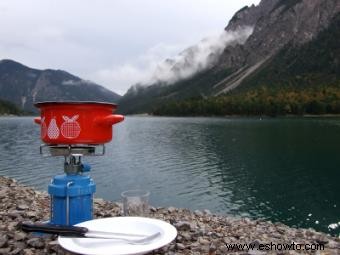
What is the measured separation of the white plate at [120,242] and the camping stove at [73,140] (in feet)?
6.14

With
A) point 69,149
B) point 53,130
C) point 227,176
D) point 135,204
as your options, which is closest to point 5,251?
point 69,149

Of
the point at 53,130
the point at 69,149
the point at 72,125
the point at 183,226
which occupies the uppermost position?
the point at 72,125

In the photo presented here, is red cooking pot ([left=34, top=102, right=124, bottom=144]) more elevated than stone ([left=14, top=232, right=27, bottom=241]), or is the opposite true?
red cooking pot ([left=34, top=102, right=124, bottom=144])

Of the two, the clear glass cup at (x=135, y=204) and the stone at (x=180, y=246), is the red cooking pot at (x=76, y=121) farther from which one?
the stone at (x=180, y=246)

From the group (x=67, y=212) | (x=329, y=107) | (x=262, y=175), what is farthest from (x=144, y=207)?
(x=329, y=107)

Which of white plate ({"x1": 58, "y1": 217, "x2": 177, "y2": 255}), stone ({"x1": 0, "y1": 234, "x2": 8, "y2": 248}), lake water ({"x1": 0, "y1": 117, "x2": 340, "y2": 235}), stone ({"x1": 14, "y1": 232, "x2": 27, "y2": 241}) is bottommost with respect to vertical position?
lake water ({"x1": 0, "y1": 117, "x2": 340, "y2": 235})

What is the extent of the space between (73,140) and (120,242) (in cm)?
283

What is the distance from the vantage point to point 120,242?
5.58 meters

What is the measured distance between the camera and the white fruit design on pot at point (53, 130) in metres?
7.88

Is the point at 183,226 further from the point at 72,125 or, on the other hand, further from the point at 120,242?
the point at 120,242

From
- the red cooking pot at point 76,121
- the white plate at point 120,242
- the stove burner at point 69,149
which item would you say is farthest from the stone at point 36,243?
the white plate at point 120,242

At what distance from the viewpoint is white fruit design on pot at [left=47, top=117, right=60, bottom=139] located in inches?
310

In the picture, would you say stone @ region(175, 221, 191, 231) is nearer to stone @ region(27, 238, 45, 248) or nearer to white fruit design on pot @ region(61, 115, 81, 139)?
stone @ region(27, 238, 45, 248)

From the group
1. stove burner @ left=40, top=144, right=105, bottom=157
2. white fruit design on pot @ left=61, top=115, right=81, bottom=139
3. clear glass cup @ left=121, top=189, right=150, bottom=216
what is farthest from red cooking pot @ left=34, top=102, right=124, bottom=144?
clear glass cup @ left=121, top=189, right=150, bottom=216
